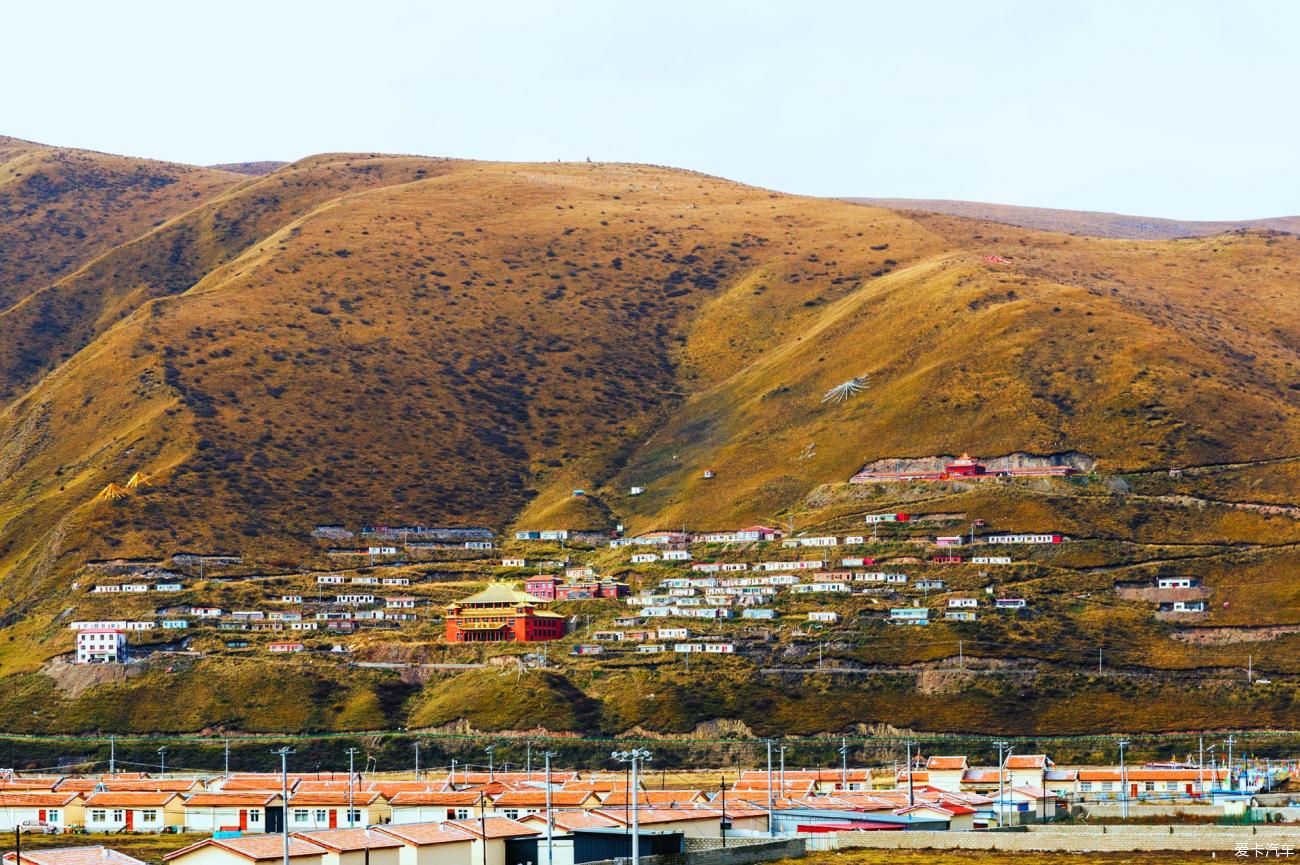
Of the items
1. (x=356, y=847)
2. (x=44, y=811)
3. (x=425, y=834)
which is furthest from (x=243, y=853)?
(x=44, y=811)

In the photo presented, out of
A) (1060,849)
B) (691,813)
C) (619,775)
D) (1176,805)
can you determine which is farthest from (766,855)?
(619,775)

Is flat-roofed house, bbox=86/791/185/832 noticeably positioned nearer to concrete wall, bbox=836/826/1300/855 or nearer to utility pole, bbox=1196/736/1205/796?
concrete wall, bbox=836/826/1300/855

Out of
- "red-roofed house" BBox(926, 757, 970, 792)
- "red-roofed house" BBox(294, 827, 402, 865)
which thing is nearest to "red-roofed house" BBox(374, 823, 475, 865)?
"red-roofed house" BBox(294, 827, 402, 865)

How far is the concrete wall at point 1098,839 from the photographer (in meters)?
101

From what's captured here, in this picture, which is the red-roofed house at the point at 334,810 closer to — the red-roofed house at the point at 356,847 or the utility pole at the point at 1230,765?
the red-roofed house at the point at 356,847

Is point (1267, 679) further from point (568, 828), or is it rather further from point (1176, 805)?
point (568, 828)

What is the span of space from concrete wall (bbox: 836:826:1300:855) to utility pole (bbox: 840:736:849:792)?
124 ft

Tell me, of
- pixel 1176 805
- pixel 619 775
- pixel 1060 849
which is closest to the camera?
pixel 1060 849

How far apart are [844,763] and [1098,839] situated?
68002 millimetres

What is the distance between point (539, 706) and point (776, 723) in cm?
2110

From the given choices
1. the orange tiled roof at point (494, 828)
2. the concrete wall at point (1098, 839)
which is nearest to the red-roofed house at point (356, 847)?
the orange tiled roof at point (494, 828)

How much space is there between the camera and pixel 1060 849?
10338 cm

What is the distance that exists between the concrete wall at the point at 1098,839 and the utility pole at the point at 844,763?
3777 centimetres

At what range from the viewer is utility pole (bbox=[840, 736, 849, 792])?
149125 millimetres
